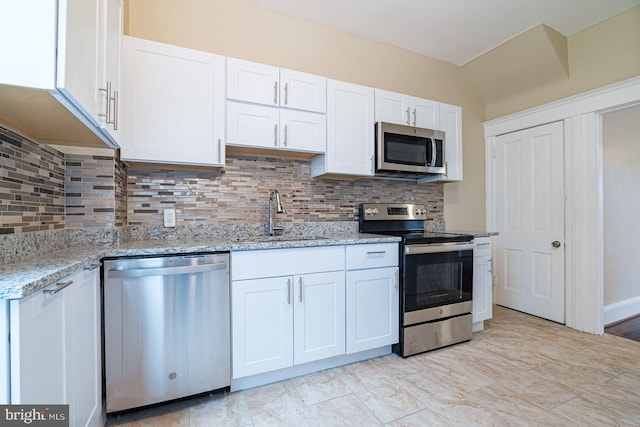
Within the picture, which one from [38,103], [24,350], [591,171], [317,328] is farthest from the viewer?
[591,171]

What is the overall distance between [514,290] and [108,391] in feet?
12.2

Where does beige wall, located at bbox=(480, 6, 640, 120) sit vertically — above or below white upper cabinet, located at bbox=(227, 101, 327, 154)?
above

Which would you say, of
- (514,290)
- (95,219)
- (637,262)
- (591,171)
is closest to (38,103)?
(95,219)

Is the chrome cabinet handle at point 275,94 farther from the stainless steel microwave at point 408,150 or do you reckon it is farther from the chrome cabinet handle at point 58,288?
the chrome cabinet handle at point 58,288

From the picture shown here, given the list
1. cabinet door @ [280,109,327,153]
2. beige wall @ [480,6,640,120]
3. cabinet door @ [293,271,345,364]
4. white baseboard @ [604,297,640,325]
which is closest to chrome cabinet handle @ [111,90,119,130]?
cabinet door @ [280,109,327,153]

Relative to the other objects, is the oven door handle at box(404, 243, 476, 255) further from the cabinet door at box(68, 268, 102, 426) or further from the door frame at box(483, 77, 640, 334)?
the cabinet door at box(68, 268, 102, 426)

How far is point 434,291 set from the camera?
226 centimetres

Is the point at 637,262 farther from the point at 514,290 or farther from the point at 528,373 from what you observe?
the point at 528,373

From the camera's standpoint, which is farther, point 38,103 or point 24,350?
point 38,103

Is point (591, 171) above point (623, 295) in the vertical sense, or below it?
above

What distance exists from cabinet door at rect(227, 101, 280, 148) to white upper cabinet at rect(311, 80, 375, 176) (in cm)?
44

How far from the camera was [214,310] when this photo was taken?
1.61 meters

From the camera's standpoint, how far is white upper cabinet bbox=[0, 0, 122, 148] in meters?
0.87

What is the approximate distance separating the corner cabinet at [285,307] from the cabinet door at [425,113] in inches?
58.6
